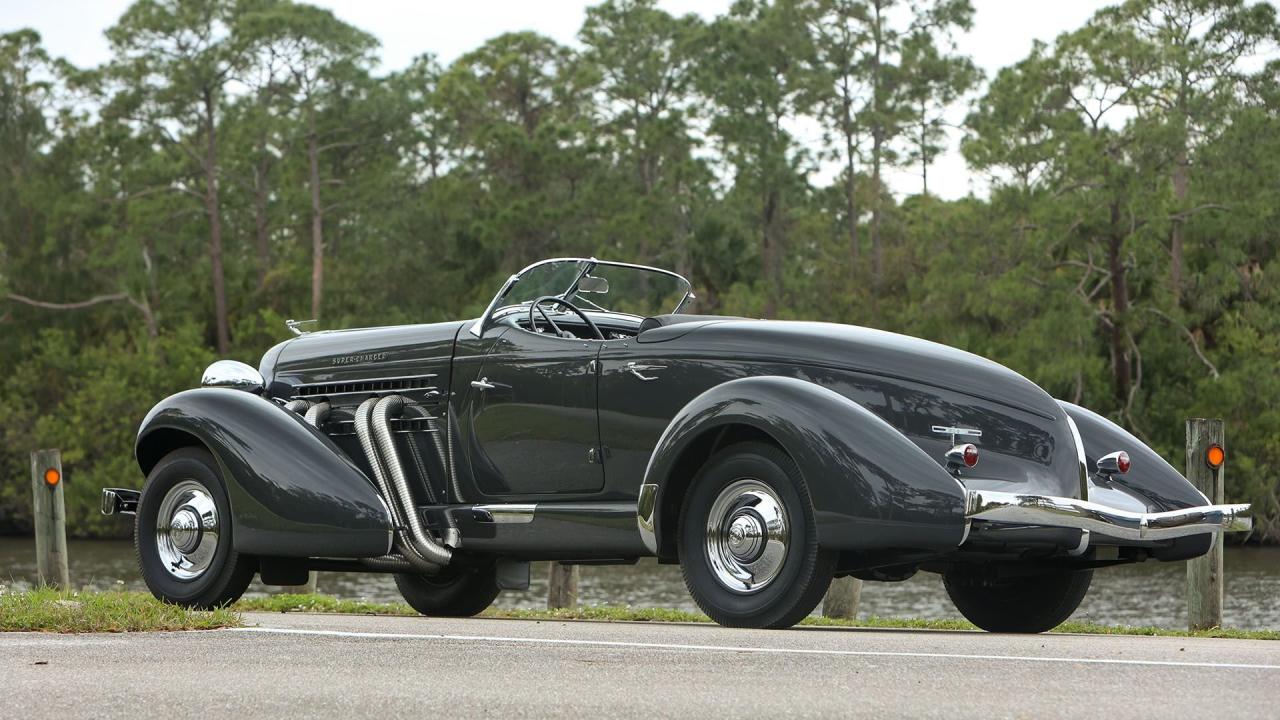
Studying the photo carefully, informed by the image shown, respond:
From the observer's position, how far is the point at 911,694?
5055 mm

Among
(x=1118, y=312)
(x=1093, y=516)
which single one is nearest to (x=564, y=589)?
(x=1093, y=516)

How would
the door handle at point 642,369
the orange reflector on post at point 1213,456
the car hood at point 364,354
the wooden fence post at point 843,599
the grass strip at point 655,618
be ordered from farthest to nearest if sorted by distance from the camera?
the wooden fence post at point 843,599 → the orange reflector on post at point 1213,456 → the grass strip at point 655,618 → the car hood at point 364,354 → the door handle at point 642,369

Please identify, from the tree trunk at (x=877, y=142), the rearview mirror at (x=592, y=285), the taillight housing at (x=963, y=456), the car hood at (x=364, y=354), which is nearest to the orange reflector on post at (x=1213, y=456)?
the rearview mirror at (x=592, y=285)

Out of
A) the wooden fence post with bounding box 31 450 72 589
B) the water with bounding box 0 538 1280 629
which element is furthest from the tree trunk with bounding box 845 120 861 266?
the wooden fence post with bounding box 31 450 72 589

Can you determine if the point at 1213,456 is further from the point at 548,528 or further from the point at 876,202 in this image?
the point at 876,202

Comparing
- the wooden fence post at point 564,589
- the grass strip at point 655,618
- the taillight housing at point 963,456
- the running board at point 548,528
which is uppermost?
the taillight housing at point 963,456

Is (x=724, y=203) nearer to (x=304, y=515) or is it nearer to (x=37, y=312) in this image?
(x=37, y=312)

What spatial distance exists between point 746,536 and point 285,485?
9.13ft

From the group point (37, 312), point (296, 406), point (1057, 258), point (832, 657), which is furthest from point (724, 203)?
point (832, 657)

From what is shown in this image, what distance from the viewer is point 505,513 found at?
351 inches

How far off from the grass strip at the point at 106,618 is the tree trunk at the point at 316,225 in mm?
39770

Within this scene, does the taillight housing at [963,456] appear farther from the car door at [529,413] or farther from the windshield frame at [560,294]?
the windshield frame at [560,294]

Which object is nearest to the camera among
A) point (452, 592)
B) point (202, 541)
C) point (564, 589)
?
point (202, 541)

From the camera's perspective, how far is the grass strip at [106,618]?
7676mm
